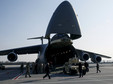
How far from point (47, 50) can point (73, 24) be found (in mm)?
5820

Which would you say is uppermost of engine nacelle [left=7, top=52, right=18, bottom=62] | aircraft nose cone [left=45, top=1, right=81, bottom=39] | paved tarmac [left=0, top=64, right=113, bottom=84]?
aircraft nose cone [left=45, top=1, right=81, bottom=39]

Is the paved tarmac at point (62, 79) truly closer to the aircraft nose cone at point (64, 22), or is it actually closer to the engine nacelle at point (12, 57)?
the aircraft nose cone at point (64, 22)

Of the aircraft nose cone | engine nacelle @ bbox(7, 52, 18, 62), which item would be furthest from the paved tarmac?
engine nacelle @ bbox(7, 52, 18, 62)

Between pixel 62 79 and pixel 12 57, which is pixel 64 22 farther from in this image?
pixel 12 57

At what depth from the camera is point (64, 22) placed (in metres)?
15.2

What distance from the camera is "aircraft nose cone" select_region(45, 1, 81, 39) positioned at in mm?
15211

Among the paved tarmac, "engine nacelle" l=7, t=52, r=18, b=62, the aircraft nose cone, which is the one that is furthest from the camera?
"engine nacelle" l=7, t=52, r=18, b=62

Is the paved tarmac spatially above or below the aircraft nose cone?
below

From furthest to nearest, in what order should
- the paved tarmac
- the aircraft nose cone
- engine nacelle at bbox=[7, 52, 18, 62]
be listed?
engine nacelle at bbox=[7, 52, 18, 62], the aircraft nose cone, the paved tarmac

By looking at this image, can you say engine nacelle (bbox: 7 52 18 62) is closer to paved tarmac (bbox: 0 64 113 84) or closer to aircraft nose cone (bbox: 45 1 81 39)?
aircraft nose cone (bbox: 45 1 81 39)

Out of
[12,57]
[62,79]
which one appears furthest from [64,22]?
[12,57]

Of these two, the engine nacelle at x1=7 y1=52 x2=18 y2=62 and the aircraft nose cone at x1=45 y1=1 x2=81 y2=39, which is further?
the engine nacelle at x1=7 y1=52 x2=18 y2=62

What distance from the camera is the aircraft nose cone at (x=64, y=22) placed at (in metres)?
15.2

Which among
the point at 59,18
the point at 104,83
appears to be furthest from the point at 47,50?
the point at 104,83
